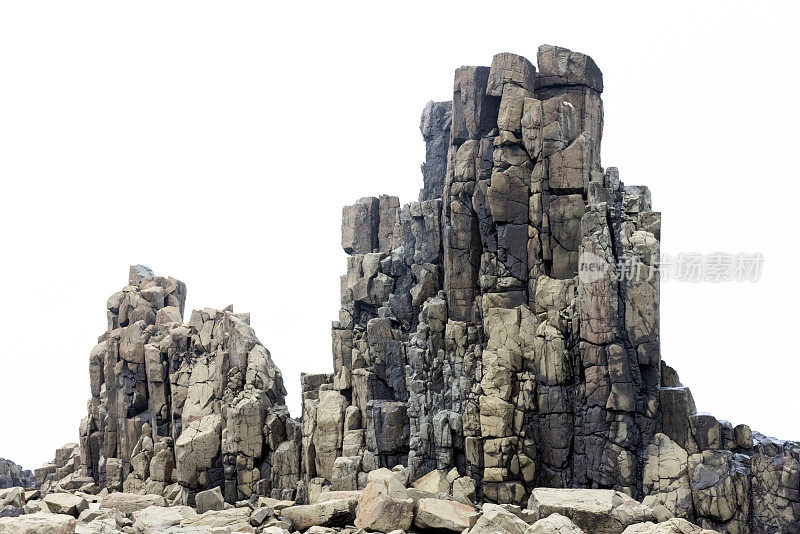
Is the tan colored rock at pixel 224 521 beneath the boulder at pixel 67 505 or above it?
beneath

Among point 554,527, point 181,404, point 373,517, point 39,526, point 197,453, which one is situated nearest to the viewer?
point 39,526

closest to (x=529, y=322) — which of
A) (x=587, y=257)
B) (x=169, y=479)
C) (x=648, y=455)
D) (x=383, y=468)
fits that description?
(x=587, y=257)

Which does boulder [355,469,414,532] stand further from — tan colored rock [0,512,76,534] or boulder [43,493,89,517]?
boulder [43,493,89,517]

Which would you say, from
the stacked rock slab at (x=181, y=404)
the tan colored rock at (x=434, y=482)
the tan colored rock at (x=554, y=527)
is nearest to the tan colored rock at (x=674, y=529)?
the tan colored rock at (x=554, y=527)

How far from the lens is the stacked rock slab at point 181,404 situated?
30844mm

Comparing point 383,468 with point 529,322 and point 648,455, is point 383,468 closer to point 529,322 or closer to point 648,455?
point 529,322

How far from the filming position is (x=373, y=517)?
16.0 metres

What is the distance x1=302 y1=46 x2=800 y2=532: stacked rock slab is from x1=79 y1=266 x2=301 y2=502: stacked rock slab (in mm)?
2300

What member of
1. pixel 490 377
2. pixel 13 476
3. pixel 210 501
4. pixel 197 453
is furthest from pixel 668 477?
pixel 13 476

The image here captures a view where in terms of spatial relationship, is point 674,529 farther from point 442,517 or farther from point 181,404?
point 181,404

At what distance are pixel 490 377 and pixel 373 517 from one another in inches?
388

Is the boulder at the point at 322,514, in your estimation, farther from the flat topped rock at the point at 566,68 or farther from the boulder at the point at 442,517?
the flat topped rock at the point at 566,68

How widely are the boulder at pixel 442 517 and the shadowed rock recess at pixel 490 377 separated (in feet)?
0.15

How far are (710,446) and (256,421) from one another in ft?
55.8
